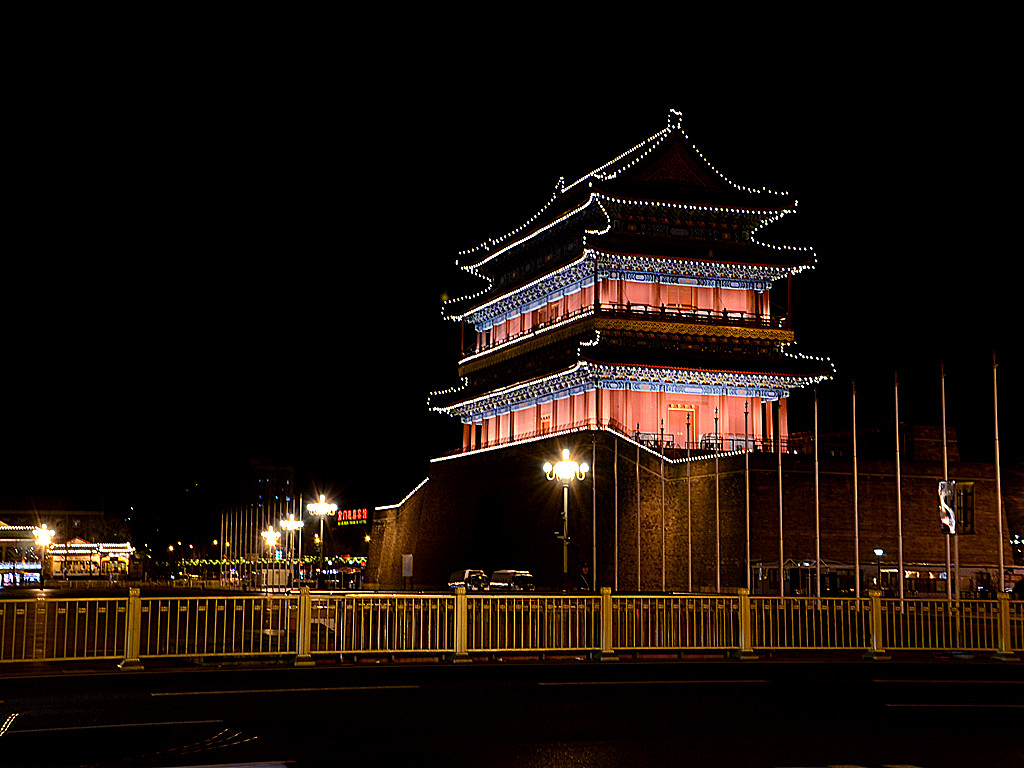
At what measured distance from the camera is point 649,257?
198 ft

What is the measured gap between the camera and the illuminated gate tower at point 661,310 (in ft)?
194

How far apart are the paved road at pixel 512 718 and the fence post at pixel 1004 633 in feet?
14.5

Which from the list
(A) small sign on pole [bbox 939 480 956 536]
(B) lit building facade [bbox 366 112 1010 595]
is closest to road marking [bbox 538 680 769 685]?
(A) small sign on pole [bbox 939 480 956 536]

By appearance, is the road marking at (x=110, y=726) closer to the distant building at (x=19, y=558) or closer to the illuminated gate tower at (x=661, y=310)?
the illuminated gate tower at (x=661, y=310)

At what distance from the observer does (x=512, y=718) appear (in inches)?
555

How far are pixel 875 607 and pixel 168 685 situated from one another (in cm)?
1314

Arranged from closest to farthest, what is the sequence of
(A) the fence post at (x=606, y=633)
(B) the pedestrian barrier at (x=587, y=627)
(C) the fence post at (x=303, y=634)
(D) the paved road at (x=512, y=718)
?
(D) the paved road at (x=512, y=718) → (C) the fence post at (x=303, y=634) → (B) the pedestrian barrier at (x=587, y=627) → (A) the fence post at (x=606, y=633)

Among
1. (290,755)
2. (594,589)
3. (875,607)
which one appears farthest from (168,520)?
(290,755)

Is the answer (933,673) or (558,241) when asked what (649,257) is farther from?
(933,673)

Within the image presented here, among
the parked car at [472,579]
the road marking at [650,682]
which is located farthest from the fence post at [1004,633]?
the parked car at [472,579]

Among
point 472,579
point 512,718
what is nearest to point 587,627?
point 512,718

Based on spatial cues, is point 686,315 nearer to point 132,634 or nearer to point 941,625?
point 941,625

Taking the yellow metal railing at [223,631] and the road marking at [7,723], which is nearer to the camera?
the road marking at [7,723]

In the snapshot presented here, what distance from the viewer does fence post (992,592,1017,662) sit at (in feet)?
81.0
